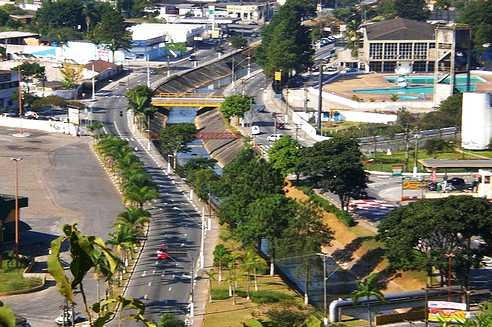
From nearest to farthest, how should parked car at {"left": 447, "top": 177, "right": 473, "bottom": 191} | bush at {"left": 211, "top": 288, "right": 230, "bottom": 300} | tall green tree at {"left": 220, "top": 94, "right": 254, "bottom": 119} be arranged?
bush at {"left": 211, "top": 288, "right": 230, "bottom": 300}, parked car at {"left": 447, "top": 177, "right": 473, "bottom": 191}, tall green tree at {"left": 220, "top": 94, "right": 254, "bottom": 119}

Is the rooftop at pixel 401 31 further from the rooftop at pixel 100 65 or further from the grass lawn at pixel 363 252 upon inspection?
the grass lawn at pixel 363 252

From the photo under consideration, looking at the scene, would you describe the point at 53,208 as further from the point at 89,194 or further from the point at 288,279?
the point at 288,279

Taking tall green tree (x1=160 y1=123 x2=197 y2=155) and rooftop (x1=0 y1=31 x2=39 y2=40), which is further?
rooftop (x1=0 y1=31 x2=39 y2=40)

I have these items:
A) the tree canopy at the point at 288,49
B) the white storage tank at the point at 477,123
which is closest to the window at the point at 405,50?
the tree canopy at the point at 288,49

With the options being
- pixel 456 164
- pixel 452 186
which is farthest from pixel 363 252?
pixel 456 164

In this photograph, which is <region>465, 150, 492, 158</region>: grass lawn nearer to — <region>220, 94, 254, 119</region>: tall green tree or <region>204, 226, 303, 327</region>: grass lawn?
<region>220, 94, 254, 119</region>: tall green tree

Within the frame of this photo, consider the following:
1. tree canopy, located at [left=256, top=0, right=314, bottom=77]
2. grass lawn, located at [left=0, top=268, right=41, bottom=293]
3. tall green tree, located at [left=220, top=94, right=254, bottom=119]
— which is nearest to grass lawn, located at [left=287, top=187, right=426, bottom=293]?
grass lawn, located at [left=0, top=268, right=41, bottom=293]
